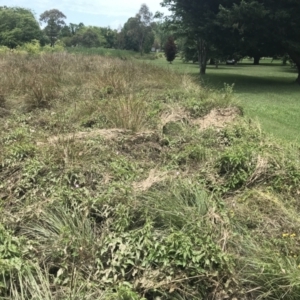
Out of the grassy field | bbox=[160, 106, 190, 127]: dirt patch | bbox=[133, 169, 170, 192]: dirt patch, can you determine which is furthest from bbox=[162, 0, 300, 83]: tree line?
bbox=[133, 169, 170, 192]: dirt patch

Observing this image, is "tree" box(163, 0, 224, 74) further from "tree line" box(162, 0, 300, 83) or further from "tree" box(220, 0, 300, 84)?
"tree" box(220, 0, 300, 84)

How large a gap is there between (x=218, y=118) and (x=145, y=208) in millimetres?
3350

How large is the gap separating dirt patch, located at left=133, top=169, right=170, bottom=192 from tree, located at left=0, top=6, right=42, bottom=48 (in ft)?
121

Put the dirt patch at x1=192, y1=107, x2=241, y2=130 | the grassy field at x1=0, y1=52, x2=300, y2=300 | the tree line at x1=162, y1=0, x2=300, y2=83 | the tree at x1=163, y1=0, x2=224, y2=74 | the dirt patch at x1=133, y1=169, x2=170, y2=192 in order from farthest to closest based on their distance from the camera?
1. the tree at x1=163, y1=0, x2=224, y2=74
2. the tree line at x1=162, y1=0, x2=300, y2=83
3. the dirt patch at x1=192, y1=107, x2=241, y2=130
4. the dirt patch at x1=133, y1=169, x2=170, y2=192
5. the grassy field at x1=0, y1=52, x2=300, y2=300

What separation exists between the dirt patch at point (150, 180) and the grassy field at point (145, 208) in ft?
0.05

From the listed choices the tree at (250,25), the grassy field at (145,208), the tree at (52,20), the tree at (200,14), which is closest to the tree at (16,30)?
the tree at (52,20)

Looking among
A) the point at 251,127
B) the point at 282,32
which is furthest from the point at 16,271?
the point at 282,32

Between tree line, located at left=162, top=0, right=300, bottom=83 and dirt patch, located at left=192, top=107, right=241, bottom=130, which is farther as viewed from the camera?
tree line, located at left=162, top=0, right=300, bottom=83

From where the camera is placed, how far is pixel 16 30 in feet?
125

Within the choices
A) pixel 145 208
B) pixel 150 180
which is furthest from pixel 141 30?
pixel 145 208

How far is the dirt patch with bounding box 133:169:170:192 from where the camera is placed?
10.6 ft

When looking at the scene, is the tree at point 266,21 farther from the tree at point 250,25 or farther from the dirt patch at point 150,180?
the dirt patch at point 150,180

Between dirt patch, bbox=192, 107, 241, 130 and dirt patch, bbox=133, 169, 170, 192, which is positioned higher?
dirt patch, bbox=192, 107, 241, 130

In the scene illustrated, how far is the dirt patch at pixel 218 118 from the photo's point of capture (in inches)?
214
